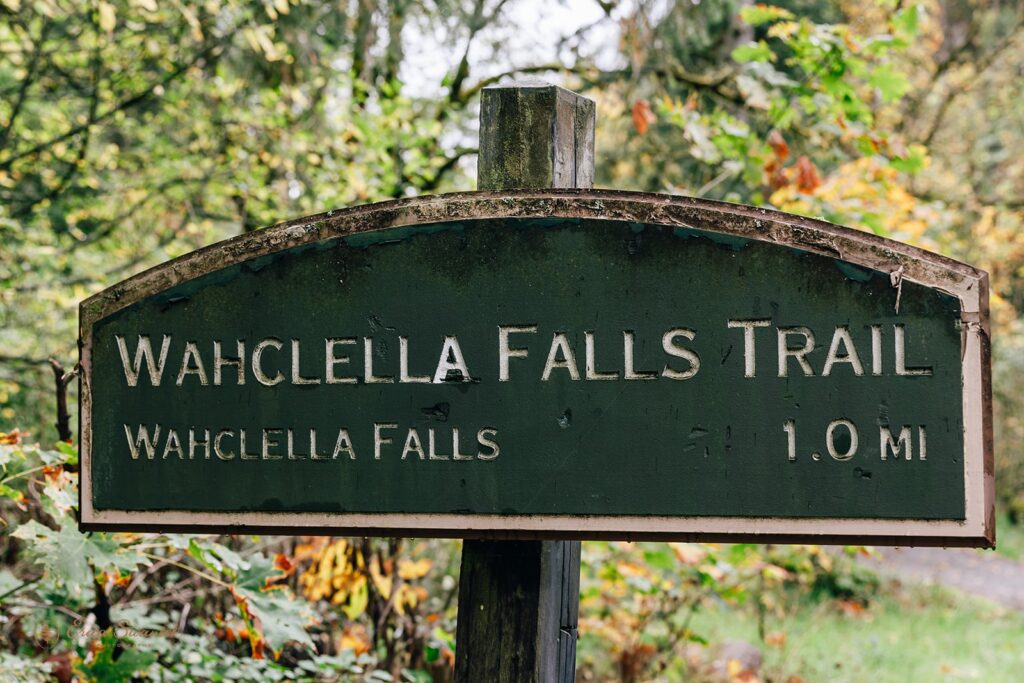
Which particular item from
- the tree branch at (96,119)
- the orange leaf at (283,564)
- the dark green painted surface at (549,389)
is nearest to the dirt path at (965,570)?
the tree branch at (96,119)

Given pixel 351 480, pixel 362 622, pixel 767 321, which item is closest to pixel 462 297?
pixel 351 480

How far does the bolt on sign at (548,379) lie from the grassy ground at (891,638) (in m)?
4.62

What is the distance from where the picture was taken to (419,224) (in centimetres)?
175

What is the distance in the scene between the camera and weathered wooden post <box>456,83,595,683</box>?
190 cm

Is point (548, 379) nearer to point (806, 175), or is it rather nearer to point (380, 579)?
point (380, 579)

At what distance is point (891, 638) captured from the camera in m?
8.37

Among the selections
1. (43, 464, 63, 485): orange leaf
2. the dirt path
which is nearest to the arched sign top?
(43, 464, 63, 485): orange leaf

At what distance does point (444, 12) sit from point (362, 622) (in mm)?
4923

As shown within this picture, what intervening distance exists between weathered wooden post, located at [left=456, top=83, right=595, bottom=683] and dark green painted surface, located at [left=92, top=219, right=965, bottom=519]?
0.28m

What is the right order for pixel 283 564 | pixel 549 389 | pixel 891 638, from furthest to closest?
pixel 891 638 → pixel 283 564 → pixel 549 389

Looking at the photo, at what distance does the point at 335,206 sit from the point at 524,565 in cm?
391

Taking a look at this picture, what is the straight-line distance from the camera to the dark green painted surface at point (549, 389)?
1.58m

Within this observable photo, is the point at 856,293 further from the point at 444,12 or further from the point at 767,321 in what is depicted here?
the point at 444,12

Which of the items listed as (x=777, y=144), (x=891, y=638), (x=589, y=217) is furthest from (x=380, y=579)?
(x=891, y=638)
